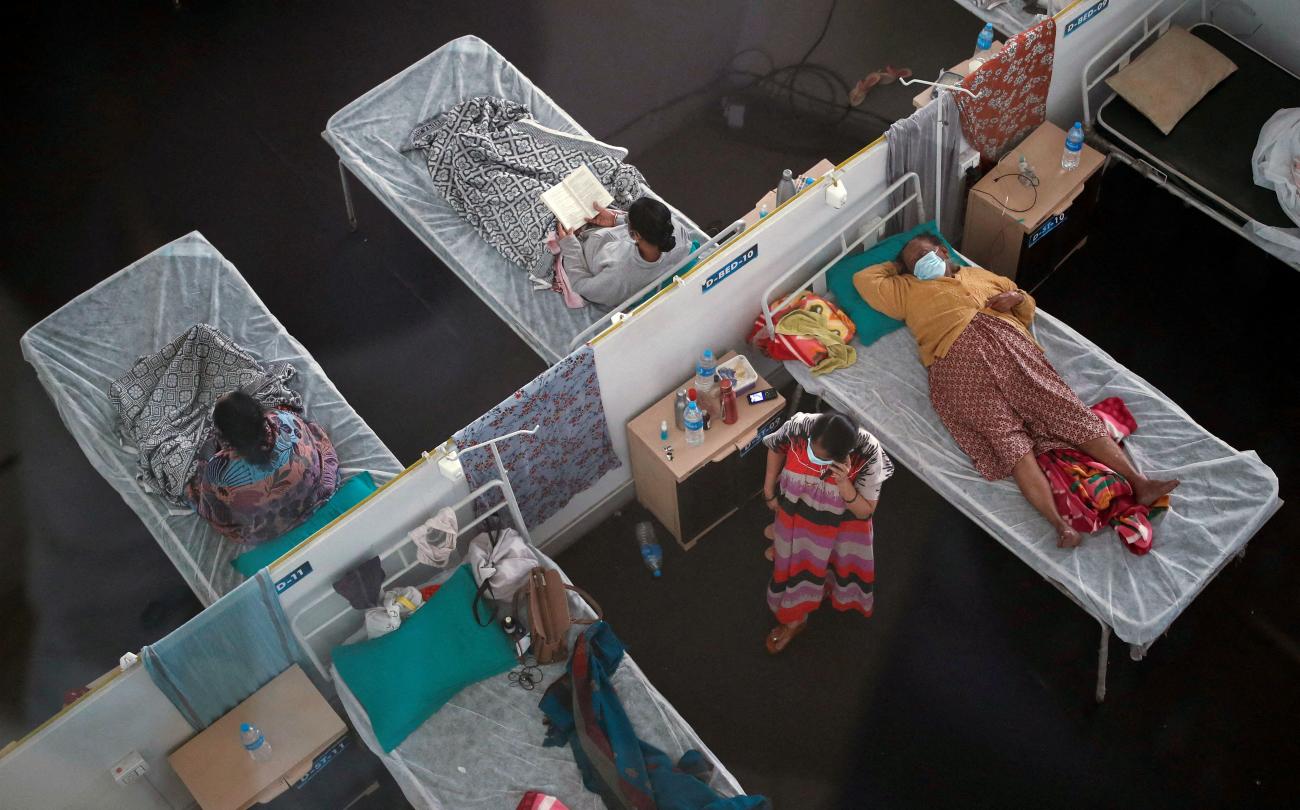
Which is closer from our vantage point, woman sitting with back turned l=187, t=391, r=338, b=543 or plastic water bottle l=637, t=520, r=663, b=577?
woman sitting with back turned l=187, t=391, r=338, b=543

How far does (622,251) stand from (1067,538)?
218 centimetres

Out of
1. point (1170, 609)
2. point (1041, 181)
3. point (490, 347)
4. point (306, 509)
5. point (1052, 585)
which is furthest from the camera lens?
point (490, 347)

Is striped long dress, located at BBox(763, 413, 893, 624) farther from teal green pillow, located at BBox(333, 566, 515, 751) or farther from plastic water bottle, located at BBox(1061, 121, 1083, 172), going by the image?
plastic water bottle, located at BBox(1061, 121, 1083, 172)

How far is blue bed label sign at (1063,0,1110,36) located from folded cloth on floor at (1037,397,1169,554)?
191 cm

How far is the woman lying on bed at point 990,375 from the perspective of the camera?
5055 mm

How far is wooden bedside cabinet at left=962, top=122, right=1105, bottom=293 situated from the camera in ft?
19.1

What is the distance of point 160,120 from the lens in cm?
720

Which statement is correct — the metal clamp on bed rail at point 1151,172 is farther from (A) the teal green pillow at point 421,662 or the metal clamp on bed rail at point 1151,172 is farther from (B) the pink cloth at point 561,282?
(A) the teal green pillow at point 421,662

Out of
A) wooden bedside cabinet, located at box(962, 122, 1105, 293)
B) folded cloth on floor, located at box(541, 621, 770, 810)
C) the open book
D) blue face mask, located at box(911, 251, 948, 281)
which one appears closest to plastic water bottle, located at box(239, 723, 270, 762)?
folded cloth on floor, located at box(541, 621, 770, 810)

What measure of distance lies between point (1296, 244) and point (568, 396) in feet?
11.1

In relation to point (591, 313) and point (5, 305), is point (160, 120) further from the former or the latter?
point (591, 313)

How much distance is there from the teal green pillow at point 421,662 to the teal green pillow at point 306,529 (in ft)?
1.64

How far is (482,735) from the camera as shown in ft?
15.2

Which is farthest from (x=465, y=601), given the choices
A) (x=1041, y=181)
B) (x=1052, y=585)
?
(x=1041, y=181)
